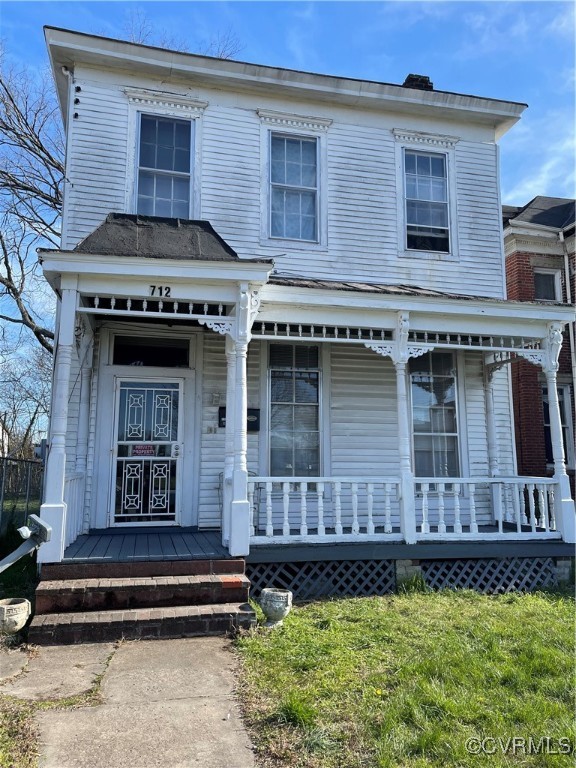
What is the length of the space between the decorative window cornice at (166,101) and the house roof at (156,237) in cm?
190

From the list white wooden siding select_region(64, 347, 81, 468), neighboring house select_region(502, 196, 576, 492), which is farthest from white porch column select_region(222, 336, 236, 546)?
neighboring house select_region(502, 196, 576, 492)

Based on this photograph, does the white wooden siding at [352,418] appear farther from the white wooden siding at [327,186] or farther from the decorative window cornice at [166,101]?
the decorative window cornice at [166,101]

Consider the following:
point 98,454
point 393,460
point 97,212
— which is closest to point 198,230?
point 97,212

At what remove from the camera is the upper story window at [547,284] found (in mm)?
13586

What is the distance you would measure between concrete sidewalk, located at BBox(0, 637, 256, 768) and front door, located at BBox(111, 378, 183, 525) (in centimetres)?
263

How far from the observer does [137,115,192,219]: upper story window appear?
25.4 feet

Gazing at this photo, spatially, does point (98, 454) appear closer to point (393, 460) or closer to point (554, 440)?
point (393, 460)

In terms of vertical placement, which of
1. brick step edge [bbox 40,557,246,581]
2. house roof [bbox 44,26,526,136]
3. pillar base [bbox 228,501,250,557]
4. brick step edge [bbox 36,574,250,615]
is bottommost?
brick step edge [bbox 36,574,250,615]

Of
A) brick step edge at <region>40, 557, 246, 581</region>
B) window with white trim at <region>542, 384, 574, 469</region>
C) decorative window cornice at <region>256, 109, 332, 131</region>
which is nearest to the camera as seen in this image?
brick step edge at <region>40, 557, 246, 581</region>

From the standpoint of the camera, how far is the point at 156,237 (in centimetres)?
673

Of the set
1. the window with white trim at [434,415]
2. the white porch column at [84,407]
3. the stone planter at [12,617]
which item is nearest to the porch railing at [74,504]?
the white porch column at [84,407]

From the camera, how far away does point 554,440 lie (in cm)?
723

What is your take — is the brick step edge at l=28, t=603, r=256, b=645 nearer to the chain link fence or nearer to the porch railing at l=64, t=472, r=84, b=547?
the porch railing at l=64, t=472, r=84, b=547

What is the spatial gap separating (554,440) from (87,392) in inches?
243
